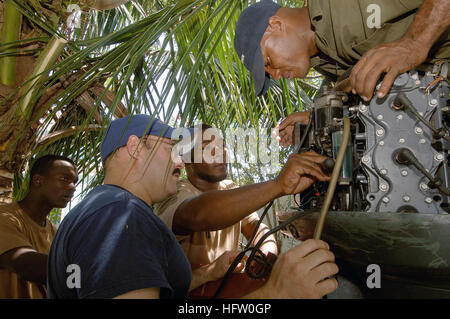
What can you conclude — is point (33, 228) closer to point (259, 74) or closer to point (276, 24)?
point (259, 74)

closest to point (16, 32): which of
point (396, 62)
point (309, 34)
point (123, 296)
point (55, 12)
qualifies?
point (55, 12)

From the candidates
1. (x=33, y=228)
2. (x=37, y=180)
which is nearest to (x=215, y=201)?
(x=33, y=228)

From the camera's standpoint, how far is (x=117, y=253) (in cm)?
94

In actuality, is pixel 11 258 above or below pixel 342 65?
below

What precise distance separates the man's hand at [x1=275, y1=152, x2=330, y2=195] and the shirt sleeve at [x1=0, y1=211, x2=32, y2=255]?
1.52 meters

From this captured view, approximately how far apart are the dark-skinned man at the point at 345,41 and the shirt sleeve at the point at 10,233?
154cm

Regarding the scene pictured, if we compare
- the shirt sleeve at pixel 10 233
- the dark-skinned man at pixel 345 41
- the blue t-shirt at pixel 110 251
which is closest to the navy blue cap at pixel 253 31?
the dark-skinned man at pixel 345 41

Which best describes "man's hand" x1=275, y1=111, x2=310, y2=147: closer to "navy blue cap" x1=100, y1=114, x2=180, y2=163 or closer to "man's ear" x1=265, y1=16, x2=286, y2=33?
"man's ear" x1=265, y1=16, x2=286, y2=33

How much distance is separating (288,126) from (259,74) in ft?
0.92

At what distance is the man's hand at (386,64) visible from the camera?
912 millimetres

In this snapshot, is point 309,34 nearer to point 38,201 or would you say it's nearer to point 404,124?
point 404,124

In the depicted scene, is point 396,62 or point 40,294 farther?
point 40,294

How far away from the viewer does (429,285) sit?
0.84 meters
